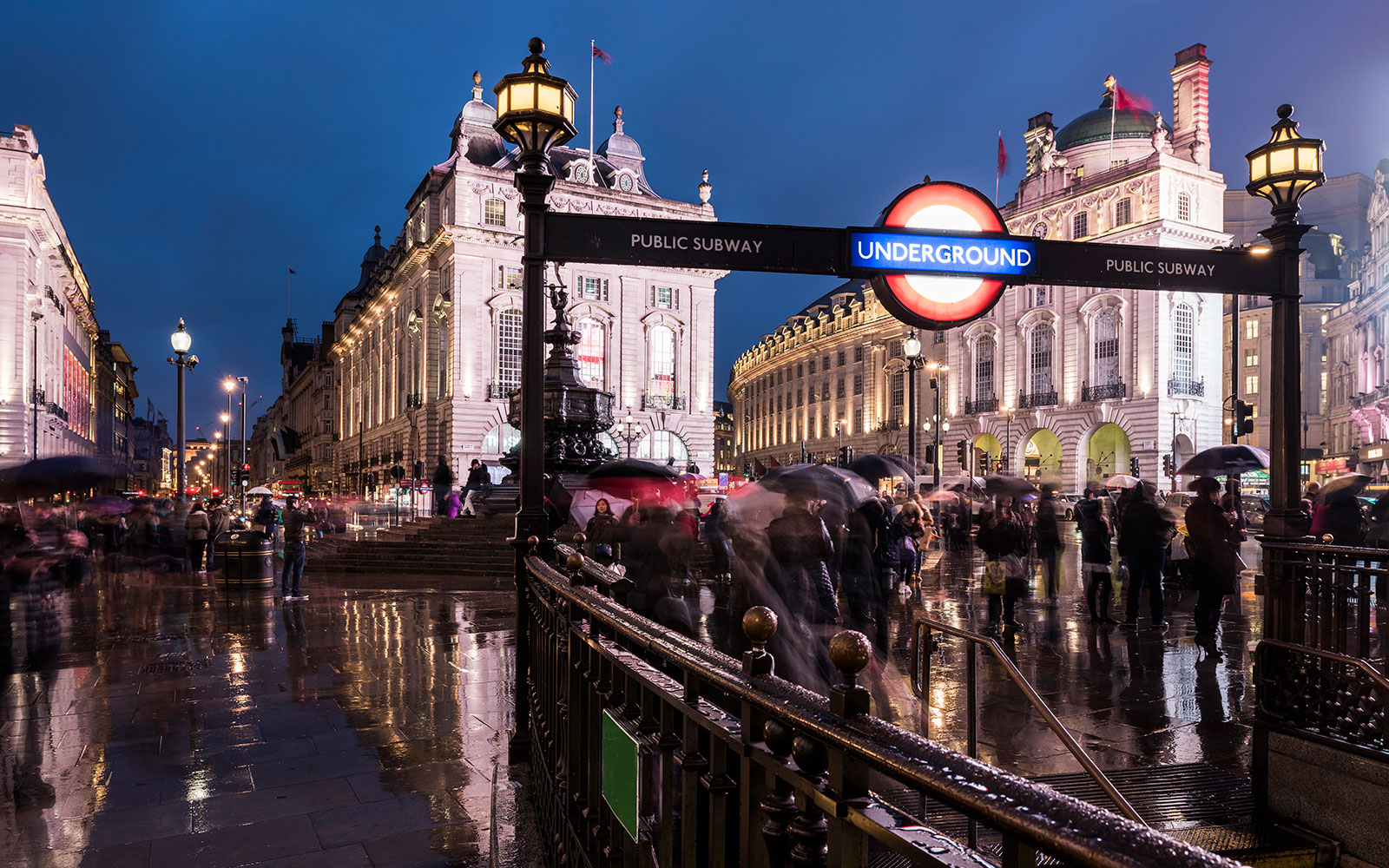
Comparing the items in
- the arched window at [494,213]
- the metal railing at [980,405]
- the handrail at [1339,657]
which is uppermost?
the arched window at [494,213]

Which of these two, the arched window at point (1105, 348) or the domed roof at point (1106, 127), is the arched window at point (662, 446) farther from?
the domed roof at point (1106, 127)

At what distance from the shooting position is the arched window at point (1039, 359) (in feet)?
193

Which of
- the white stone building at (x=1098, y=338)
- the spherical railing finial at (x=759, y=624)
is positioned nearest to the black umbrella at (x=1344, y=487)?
the spherical railing finial at (x=759, y=624)

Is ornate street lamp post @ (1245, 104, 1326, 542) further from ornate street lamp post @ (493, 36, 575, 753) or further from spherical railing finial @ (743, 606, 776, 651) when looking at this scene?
spherical railing finial @ (743, 606, 776, 651)

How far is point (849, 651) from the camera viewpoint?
1.46 meters

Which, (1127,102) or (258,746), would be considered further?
(1127,102)

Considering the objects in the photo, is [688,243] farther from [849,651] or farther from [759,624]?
[849,651]

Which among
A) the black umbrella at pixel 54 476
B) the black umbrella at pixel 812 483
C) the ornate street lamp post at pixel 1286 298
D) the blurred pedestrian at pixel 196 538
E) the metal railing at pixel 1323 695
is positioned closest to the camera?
the metal railing at pixel 1323 695

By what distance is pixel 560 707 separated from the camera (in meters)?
3.67

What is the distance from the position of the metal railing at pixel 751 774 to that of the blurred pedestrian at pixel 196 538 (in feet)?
68.3

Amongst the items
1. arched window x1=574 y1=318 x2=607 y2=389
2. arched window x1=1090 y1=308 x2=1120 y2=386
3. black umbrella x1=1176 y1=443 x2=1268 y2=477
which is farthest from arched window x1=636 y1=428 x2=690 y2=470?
black umbrella x1=1176 y1=443 x2=1268 y2=477

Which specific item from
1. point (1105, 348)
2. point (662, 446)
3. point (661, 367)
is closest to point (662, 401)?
point (661, 367)

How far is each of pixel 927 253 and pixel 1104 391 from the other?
54476 millimetres

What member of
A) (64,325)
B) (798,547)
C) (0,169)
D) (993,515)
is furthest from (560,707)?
(64,325)
